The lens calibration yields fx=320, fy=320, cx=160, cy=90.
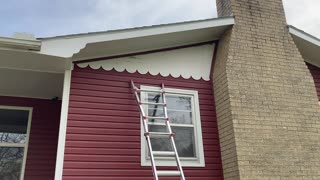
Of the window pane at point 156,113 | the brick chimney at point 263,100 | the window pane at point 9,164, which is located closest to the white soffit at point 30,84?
the window pane at point 9,164

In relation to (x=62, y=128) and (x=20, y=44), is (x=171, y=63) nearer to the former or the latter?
(x=62, y=128)

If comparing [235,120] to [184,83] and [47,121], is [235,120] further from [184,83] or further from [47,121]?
[47,121]

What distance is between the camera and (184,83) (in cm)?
595

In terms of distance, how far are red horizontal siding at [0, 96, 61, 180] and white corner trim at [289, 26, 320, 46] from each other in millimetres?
5146

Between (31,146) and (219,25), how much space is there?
4377mm

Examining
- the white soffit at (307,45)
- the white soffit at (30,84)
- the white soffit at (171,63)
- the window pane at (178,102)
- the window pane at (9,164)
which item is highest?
the white soffit at (307,45)

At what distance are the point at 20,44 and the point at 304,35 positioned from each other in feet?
17.5

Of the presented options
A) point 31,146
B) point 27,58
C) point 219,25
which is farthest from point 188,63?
point 31,146

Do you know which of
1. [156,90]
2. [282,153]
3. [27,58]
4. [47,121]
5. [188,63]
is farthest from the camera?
[47,121]

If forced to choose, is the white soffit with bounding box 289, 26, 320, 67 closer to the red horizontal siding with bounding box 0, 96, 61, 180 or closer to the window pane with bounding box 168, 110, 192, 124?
the window pane with bounding box 168, 110, 192, 124

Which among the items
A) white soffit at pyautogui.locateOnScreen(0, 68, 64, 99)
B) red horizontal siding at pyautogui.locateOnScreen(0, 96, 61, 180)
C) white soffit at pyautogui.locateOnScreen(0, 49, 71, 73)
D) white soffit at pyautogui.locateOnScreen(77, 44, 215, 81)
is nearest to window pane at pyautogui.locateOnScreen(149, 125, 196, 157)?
white soffit at pyautogui.locateOnScreen(77, 44, 215, 81)

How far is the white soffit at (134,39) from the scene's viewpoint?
4.77 m

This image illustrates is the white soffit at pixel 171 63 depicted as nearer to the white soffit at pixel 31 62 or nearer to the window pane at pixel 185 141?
the white soffit at pixel 31 62

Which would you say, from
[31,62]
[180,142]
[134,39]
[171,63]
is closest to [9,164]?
[31,62]
